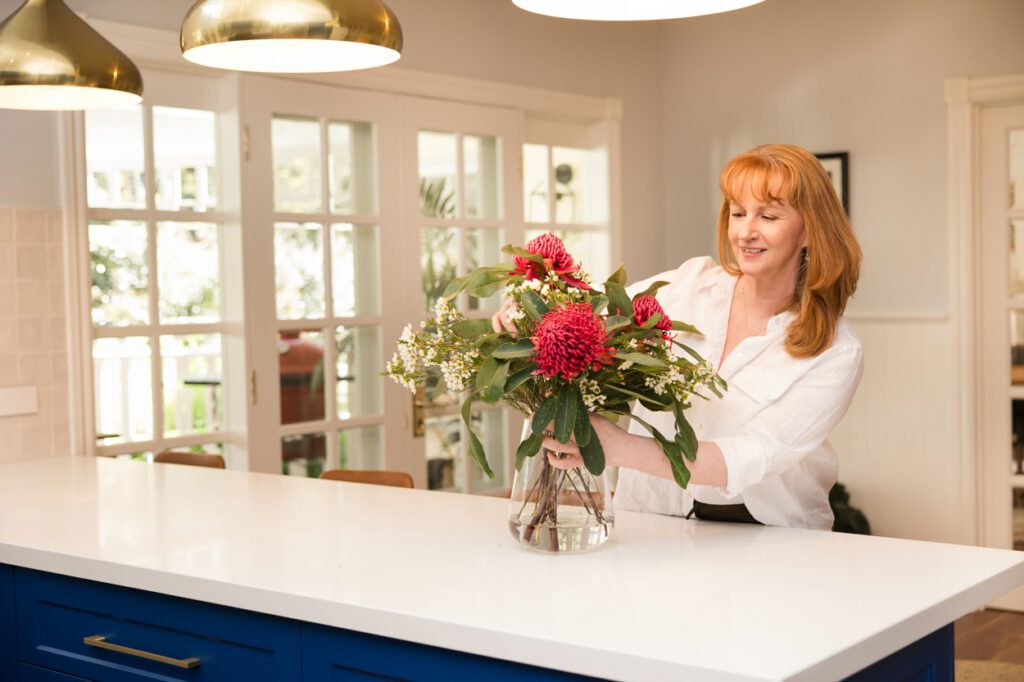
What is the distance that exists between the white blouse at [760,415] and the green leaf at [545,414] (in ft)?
1.16

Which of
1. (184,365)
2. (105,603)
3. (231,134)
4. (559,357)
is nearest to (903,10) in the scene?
(231,134)

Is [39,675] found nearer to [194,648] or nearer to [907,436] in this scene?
[194,648]

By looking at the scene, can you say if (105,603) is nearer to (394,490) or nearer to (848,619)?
(394,490)

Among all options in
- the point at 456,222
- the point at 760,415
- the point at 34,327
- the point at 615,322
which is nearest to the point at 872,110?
the point at 456,222

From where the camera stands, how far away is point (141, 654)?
1.92 m

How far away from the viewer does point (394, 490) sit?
2559 mm

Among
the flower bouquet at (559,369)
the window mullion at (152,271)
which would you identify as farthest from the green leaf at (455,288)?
the window mullion at (152,271)

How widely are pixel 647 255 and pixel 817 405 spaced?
364 centimetres

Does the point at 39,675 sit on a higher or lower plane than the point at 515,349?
lower

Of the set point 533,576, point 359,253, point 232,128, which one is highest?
point 232,128

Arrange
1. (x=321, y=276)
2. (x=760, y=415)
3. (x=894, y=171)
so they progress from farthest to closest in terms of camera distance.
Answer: (x=894, y=171) → (x=321, y=276) → (x=760, y=415)

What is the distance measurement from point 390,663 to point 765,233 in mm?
1064

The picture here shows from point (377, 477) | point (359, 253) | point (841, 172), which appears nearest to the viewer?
point (377, 477)

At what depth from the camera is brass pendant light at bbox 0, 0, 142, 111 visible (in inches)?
92.3
